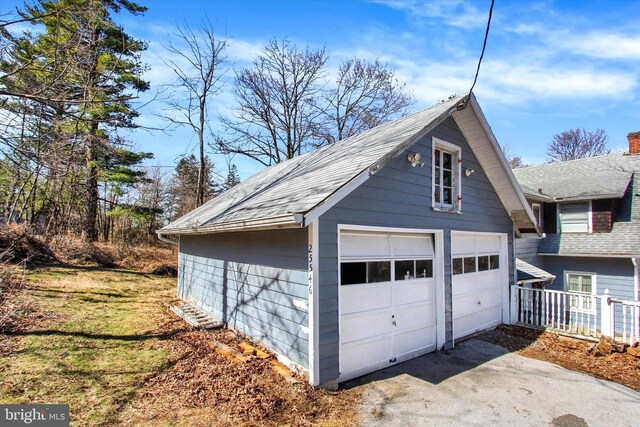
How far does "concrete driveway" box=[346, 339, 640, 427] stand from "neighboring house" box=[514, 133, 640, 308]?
298 inches

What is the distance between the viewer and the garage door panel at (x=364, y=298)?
5418 mm

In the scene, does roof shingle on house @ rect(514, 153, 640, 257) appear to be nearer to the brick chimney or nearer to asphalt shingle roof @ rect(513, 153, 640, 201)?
asphalt shingle roof @ rect(513, 153, 640, 201)

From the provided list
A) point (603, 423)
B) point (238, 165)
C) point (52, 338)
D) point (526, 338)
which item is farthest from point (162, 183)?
point (603, 423)

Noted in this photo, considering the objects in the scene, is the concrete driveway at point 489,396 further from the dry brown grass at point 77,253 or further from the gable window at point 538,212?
the dry brown grass at point 77,253

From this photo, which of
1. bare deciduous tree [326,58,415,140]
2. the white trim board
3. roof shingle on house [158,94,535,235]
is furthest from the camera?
bare deciduous tree [326,58,415,140]

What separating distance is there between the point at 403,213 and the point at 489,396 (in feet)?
10.4

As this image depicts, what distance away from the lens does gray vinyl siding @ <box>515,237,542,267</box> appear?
41.1 feet

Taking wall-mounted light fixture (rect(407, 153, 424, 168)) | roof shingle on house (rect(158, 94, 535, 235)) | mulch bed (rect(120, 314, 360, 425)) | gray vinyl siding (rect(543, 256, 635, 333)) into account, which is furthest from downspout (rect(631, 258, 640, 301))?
mulch bed (rect(120, 314, 360, 425))

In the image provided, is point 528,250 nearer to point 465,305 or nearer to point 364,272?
point 465,305

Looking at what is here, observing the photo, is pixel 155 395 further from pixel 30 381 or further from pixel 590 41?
pixel 590 41

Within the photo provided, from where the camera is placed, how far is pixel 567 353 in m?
7.13

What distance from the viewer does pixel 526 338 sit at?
26.5 feet

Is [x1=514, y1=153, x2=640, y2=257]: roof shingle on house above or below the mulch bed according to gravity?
above

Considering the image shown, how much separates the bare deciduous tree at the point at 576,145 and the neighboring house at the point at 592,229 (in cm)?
1993
